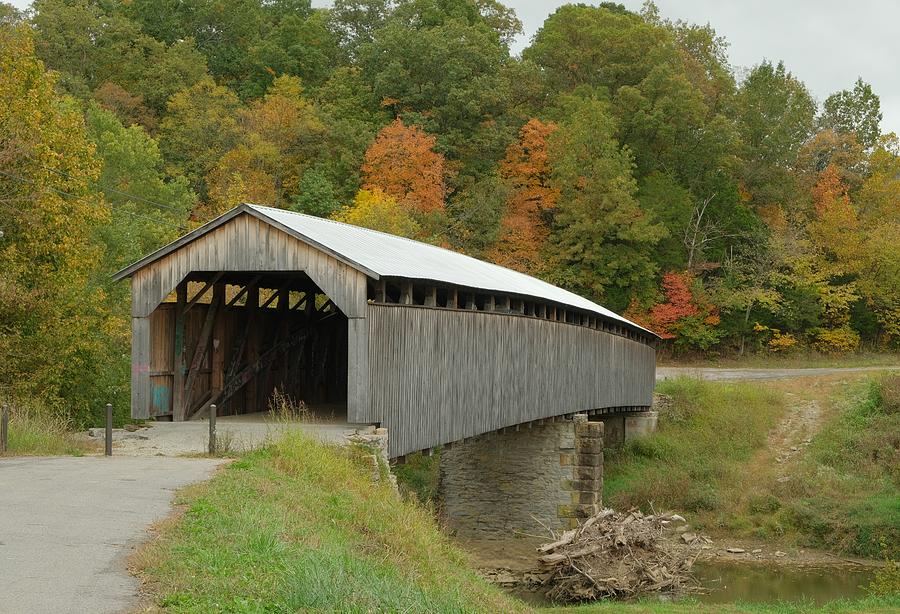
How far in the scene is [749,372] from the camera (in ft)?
125

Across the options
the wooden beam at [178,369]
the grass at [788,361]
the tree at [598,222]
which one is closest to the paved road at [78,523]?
the wooden beam at [178,369]

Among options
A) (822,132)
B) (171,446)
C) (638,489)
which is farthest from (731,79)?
(171,446)

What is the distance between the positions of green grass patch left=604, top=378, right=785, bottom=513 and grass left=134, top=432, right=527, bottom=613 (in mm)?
14617

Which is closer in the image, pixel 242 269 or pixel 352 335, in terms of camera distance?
pixel 352 335

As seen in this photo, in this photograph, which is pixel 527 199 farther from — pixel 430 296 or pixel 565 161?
pixel 430 296

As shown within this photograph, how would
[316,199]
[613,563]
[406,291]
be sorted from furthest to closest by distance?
[316,199] < [613,563] < [406,291]

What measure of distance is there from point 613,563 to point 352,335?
7.91 metres

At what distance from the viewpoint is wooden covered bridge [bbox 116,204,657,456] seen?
14945 mm

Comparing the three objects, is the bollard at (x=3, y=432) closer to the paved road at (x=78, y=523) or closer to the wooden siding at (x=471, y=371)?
the paved road at (x=78, y=523)

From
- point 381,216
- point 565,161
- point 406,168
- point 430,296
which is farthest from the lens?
point 565,161

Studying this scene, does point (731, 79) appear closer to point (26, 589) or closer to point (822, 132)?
point (822, 132)

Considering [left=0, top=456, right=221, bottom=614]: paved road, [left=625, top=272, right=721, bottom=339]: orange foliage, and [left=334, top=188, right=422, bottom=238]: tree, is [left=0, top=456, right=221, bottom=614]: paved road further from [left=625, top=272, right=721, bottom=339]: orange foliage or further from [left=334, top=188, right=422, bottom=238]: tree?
[left=625, top=272, right=721, bottom=339]: orange foliage

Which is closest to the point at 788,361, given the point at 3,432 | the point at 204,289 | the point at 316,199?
the point at 316,199

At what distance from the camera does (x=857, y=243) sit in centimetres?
4184
